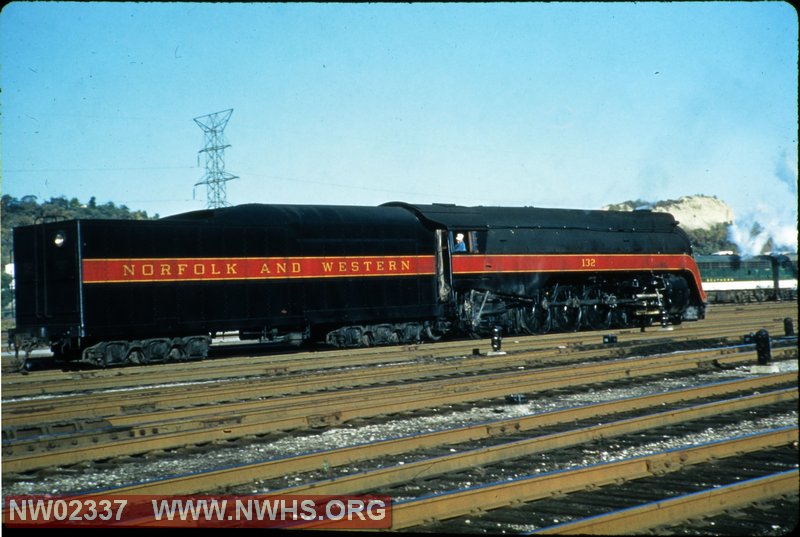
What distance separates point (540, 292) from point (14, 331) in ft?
49.3

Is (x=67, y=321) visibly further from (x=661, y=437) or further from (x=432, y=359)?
(x=661, y=437)

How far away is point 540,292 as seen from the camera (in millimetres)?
26469

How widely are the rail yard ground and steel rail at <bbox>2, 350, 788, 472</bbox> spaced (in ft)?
0.09

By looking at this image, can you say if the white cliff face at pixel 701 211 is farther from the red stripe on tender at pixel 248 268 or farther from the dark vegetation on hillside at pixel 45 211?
the red stripe on tender at pixel 248 268

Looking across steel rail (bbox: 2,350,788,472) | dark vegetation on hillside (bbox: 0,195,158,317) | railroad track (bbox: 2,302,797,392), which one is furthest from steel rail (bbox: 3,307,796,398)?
dark vegetation on hillside (bbox: 0,195,158,317)

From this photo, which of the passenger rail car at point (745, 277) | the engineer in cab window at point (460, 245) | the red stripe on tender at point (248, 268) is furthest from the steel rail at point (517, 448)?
the passenger rail car at point (745, 277)

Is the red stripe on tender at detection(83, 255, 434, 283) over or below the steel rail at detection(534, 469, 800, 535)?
over

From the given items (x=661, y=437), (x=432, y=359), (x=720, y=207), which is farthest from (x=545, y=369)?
(x=720, y=207)

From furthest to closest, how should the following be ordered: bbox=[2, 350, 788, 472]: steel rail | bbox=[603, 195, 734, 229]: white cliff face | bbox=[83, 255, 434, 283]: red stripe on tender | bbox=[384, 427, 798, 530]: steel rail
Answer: bbox=[603, 195, 734, 229]: white cliff face < bbox=[83, 255, 434, 283]: red stripe on tender < bbox=[2, 350, 788, 472]: steel rail < bbox=[384, 427, 798, 530]: steel rail

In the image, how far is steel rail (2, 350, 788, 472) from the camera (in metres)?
10.1

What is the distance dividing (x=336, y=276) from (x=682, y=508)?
16.3 meters

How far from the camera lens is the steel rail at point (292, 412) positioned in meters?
10.1

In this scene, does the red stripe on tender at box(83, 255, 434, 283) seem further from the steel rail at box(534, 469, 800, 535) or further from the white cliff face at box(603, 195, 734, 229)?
the white cliff face at box(603, 195, 734, 229)

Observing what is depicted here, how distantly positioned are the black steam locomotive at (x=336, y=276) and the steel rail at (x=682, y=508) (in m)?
14.8
